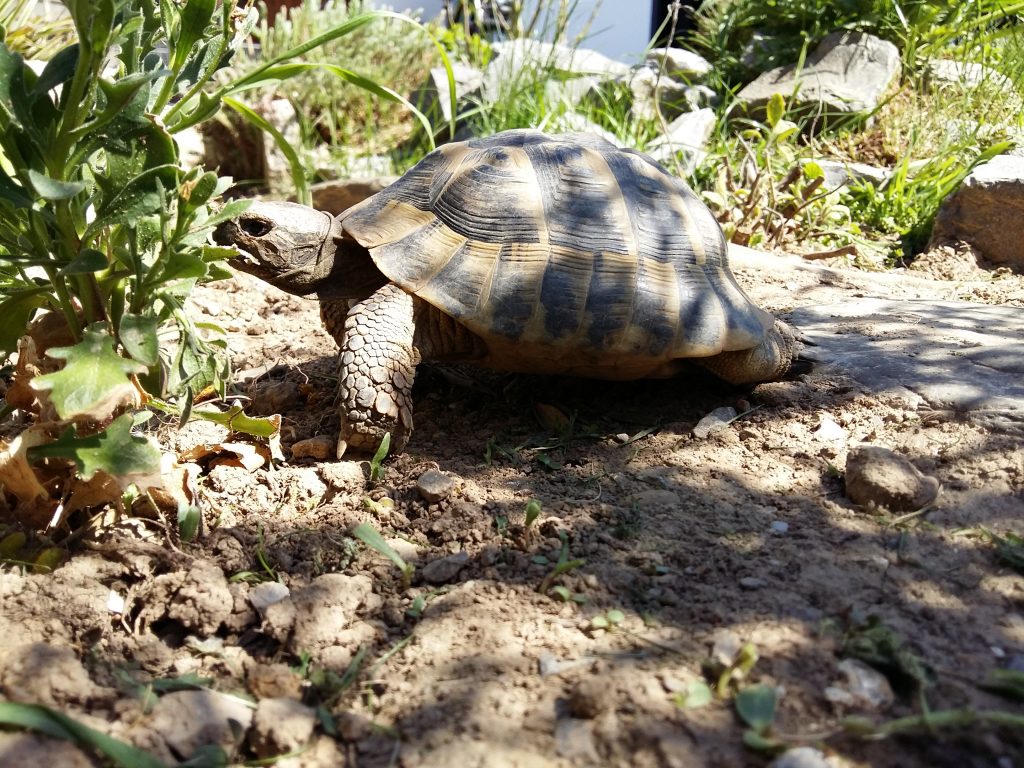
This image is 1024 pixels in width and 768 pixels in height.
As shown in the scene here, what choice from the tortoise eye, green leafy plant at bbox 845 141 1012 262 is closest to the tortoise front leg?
the tortoise eye

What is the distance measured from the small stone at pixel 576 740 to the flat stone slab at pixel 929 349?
179 centimetres

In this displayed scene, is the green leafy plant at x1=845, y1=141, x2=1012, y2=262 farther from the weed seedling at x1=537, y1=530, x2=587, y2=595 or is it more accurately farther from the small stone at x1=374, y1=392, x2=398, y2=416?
the weed seedling at x1=537, y1=530, x2=587, y2=595

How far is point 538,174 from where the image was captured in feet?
9.09

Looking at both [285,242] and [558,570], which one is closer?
[558,570]

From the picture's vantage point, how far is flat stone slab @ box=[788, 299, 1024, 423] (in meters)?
2.62

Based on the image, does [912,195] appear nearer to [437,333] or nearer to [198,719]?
[437,333]

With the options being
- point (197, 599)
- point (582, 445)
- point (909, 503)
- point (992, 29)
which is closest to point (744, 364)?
point (582, 445)

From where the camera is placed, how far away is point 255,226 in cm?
271

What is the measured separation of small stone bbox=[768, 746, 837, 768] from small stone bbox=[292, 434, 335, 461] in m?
1.68

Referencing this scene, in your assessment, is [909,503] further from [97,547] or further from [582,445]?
[97,547]

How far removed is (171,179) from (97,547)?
0.91 m

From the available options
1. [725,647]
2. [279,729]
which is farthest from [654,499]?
[279,729]

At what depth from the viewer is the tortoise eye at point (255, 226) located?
2.70 metres

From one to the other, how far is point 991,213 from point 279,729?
5.06 metres
